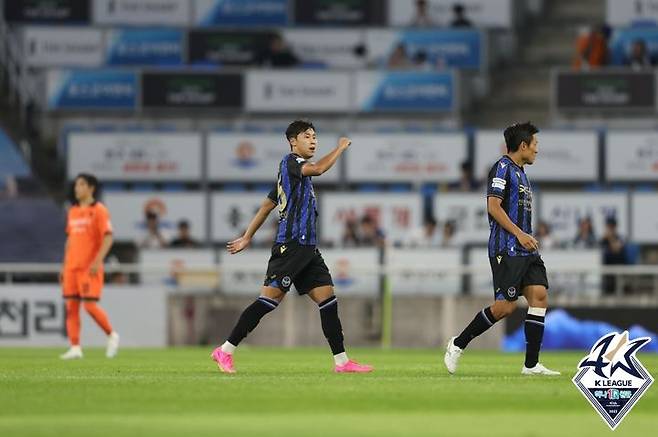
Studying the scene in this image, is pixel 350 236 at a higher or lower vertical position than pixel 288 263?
lower

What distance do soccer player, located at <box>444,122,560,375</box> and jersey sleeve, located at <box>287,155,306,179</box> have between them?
1571mm

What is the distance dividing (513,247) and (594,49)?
20.3 meters

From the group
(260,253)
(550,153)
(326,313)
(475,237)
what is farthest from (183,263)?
(326,313)

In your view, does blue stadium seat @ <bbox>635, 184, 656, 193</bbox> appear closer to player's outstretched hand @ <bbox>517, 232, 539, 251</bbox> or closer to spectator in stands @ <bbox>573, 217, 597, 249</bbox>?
spectator in stands @ <bbox>573, 217, 597, 249</bbox>

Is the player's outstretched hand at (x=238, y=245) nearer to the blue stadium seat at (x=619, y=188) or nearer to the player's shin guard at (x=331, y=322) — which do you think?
the player's shin guard at (x=331, y=322)

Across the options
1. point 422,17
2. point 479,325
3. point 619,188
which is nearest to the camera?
point 479,325

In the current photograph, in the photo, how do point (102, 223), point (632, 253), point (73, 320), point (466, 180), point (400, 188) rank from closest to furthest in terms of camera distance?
point (102, 223) < point (73, 320) < point (632, 253) < point (466, 180) < point (400, 188)

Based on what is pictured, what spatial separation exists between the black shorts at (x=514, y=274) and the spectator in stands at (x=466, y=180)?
15759mm

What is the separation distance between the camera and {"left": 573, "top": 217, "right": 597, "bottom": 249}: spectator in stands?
2831 centimetres

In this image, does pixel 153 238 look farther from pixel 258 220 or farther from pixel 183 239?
pixel 258 220

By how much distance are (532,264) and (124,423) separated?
16.8 ft

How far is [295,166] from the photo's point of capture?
1453 cm

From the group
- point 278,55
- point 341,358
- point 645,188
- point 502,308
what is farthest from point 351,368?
point 278,55

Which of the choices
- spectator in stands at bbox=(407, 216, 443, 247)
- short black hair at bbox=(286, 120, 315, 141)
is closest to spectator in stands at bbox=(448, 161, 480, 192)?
spectator in stands at bbox=(407, 216, 443, 247)
